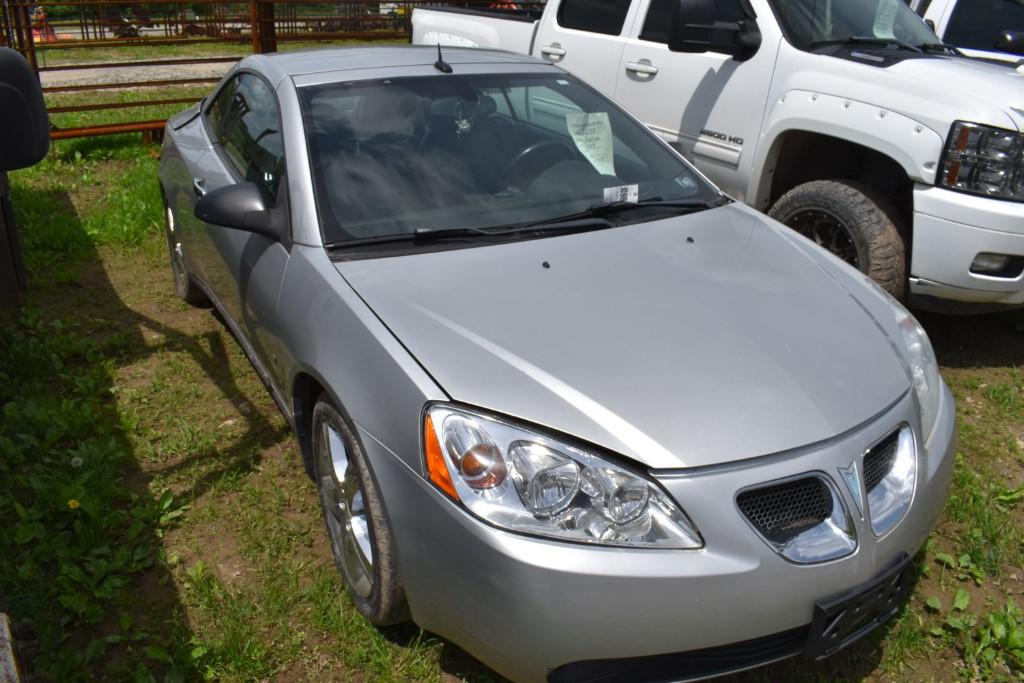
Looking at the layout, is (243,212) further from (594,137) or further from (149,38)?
(149,38)

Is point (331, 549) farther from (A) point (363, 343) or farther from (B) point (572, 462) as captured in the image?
(B) point (572, 462)

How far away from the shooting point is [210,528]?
3.34m

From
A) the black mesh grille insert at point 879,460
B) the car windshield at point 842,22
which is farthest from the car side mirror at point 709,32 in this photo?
the black mesh grille insert at point 879,460

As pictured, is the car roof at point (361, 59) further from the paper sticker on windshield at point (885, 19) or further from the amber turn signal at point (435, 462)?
the paper sticker on windshield at point (885, 19)

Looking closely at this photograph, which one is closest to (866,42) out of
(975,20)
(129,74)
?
(975,20)

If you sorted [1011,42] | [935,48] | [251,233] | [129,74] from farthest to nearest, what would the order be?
[129,74] → [1011,42] → [935,48] → [251,233]

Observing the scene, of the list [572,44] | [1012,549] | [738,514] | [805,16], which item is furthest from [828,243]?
[738,514]

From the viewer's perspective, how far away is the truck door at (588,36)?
5797mm

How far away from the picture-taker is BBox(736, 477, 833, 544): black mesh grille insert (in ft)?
7.18

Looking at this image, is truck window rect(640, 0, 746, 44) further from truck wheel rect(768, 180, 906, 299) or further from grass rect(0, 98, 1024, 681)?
grass rect(0, 98, 1024, 681)

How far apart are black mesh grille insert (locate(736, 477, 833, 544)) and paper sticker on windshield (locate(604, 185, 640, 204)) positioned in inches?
58.2

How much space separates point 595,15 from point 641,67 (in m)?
0.67

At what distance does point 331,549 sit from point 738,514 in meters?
1.55

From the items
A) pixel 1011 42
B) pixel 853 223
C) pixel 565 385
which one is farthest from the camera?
pixel 1011 42
